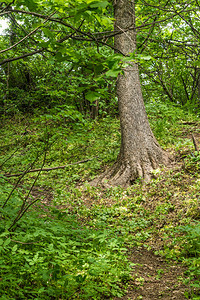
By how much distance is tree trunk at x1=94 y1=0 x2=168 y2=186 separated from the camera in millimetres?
6070

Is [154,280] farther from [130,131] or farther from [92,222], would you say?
[130,131]

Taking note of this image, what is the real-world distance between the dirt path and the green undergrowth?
104 millimetres

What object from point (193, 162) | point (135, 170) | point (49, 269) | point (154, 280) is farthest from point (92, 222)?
point (193, 162)

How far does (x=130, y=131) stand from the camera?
6.26m

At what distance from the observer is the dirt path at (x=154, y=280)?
8.95ft

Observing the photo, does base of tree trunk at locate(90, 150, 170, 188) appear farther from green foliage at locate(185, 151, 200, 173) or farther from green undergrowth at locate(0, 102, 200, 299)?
green foliage at locate(185, 151, 200, 173)

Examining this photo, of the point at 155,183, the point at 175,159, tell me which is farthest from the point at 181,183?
the point at 175,159

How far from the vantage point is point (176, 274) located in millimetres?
3094

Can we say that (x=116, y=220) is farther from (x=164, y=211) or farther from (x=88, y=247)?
(x=88, y=247)

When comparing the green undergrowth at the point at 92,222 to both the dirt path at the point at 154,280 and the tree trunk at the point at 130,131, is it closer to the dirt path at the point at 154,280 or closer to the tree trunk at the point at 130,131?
the dirt path at the point at 154,280

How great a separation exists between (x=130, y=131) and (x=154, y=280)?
12.5 feet

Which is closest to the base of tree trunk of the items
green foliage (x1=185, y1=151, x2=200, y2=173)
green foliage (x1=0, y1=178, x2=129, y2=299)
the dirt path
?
green foliage (x1=185, y1=151, x2=200, y2=173)

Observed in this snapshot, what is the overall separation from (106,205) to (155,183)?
123 cm

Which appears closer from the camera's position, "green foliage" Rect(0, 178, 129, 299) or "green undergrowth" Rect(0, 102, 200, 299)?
"green foliage" Rect(0, 178, 129, 299)
